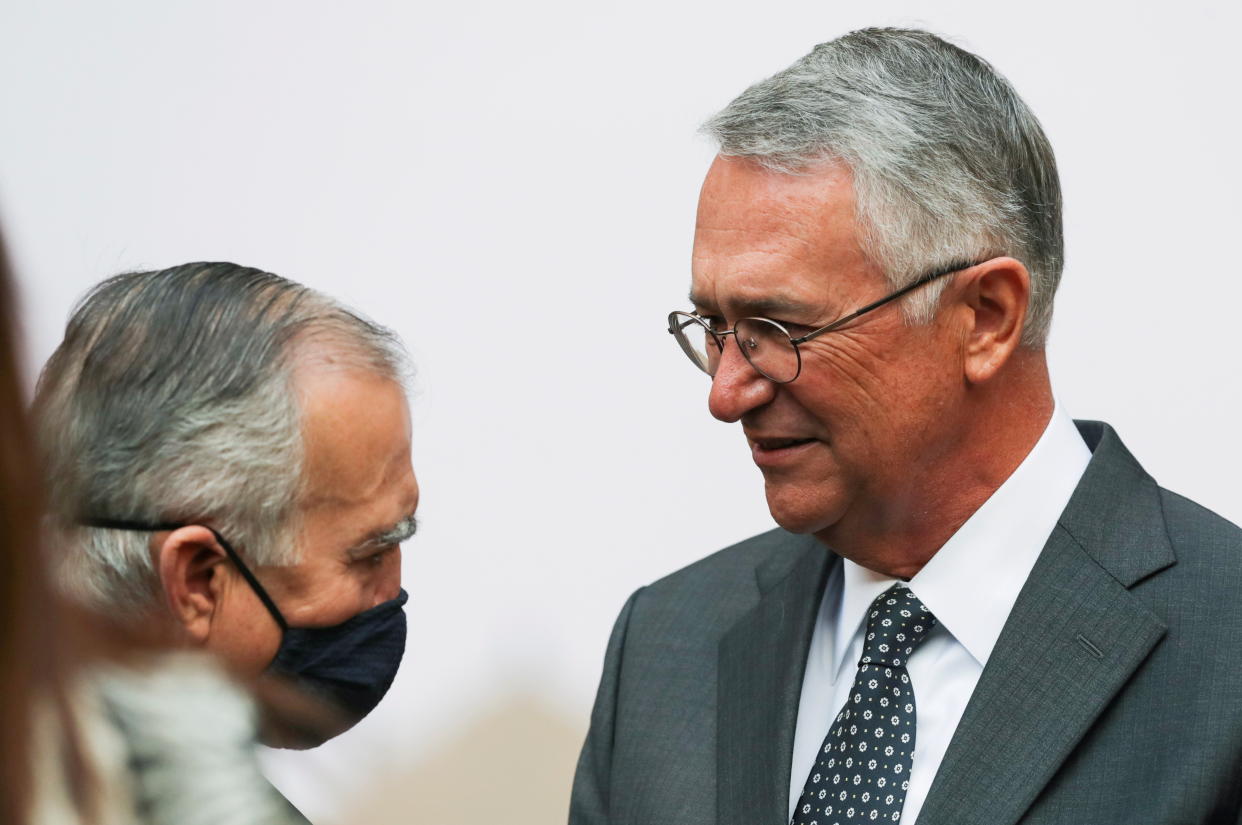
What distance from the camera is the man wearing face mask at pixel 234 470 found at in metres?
2.01

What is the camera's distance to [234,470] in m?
2.03

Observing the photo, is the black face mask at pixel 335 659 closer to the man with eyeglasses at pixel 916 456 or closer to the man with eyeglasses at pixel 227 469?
the man with eyeglasses at pixel 227 469

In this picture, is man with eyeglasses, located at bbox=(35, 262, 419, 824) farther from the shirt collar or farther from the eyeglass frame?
the shirt collar

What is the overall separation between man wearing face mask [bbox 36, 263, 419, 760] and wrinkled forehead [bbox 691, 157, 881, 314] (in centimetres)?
60

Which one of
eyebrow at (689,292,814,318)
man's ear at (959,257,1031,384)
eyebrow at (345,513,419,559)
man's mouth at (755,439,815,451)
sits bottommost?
eyebrow at (345,513,419,559)

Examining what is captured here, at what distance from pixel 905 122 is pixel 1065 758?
1.03 meters

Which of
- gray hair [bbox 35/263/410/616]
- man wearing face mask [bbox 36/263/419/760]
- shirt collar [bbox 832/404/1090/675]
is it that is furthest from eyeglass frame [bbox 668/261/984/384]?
gray hair [bbox 35/263/410/616]

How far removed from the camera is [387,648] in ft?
7.45

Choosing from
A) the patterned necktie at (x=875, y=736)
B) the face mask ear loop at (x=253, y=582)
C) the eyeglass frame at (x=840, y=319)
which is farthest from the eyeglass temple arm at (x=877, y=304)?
the face mask ear loop at (x=253, y=582)

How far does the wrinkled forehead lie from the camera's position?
94.0 inches

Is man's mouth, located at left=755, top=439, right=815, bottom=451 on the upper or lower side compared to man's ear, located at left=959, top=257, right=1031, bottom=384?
lower

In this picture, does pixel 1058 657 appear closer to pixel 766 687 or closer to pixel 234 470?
pixel 766 687

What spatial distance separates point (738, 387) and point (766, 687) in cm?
55

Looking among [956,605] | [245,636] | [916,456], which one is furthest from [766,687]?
[245,636]
